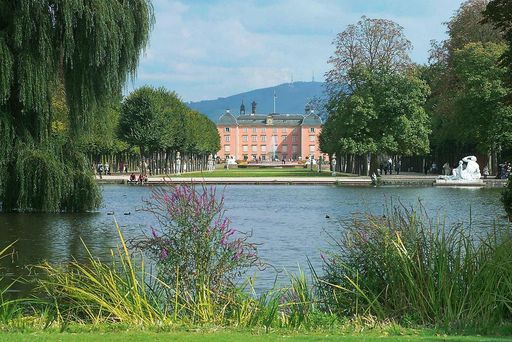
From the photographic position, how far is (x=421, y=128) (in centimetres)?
5816

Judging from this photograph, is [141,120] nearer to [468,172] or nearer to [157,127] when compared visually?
[157,127]

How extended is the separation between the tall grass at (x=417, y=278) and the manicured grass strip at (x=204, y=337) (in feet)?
3.58

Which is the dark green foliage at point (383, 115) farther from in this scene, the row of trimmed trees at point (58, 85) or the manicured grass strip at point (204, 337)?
the manicured grass strip at point (204, 337)

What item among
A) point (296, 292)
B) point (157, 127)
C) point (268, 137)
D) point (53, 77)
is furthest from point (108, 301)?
point (268, 137)

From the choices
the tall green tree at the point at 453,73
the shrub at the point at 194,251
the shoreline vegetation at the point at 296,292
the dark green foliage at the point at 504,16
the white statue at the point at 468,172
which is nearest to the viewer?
the shoreline vegetation at the point at 296,292

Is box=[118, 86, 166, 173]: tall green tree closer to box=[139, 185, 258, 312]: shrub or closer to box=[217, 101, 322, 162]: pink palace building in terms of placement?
box=[139, 185, 258, 312]: shrub

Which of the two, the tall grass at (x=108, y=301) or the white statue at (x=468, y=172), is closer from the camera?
the tall grass at (x=108, y=301)

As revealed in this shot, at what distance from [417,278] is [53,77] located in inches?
638

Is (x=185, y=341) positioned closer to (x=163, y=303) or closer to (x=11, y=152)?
(x=163, y=303)

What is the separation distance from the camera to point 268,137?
18562cm

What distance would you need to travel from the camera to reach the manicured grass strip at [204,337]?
291 inches

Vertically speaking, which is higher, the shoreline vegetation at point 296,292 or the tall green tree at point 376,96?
the tall green tree at point 376,96

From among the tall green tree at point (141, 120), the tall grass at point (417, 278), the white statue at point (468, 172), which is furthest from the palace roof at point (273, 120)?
the tall grass at point (417, 278)

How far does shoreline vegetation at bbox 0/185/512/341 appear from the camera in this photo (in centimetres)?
860
